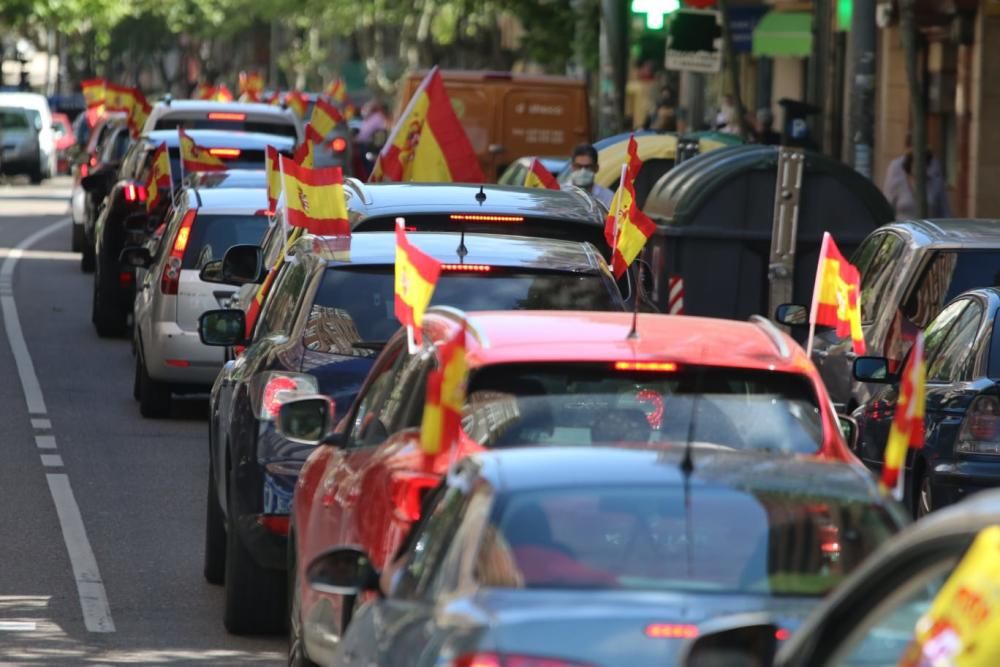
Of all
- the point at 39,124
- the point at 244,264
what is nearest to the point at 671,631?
the point at 244,264

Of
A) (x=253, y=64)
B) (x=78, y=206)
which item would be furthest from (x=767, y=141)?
(x=253, y=64)

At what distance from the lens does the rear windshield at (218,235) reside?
1608cm

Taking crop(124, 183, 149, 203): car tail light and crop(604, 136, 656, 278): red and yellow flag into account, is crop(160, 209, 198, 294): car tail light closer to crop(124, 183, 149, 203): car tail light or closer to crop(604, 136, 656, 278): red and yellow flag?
crop(604, 136, 656, 278): red and yellow flag

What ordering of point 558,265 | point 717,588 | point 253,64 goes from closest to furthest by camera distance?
1. point 717,588
2. point 558,265
3. point 253,64

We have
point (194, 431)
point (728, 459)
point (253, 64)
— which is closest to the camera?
point (728, 459)

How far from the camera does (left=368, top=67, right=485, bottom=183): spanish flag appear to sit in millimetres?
18016

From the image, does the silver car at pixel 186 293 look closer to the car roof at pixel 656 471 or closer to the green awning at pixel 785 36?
the car roof at pixel 656 471

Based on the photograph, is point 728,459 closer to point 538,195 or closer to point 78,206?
point 538,195

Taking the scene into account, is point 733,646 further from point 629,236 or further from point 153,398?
point 153,398

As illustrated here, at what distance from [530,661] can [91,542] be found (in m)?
6.92

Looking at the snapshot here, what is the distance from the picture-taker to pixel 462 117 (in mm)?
28578

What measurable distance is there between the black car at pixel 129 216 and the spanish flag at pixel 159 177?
0.24 meters

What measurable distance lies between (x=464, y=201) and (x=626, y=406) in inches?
172

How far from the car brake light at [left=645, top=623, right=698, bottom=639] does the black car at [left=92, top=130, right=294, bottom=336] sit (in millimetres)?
15773
